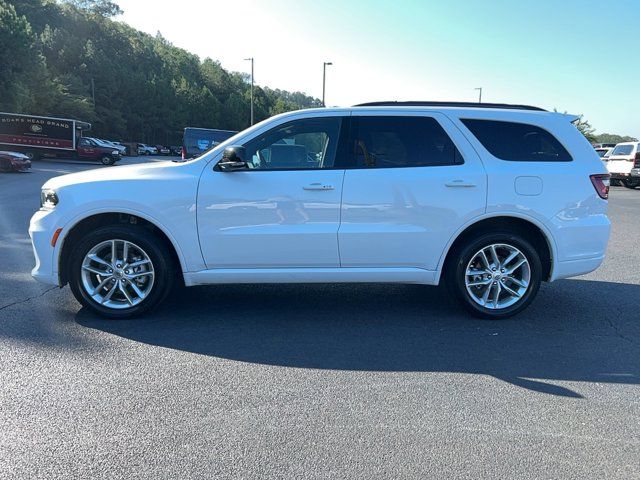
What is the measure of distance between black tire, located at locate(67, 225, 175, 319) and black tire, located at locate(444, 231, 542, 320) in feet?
8.50

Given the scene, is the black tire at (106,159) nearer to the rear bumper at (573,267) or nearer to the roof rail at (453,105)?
the roof rail at (453,105)

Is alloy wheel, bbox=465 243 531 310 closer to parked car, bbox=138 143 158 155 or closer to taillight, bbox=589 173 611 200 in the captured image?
taillight, bbox=589 173 611 200

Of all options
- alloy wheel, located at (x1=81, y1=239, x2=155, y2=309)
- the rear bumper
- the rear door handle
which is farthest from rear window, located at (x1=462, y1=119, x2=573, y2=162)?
alloy wheel, located at (x1=81, y1=239, x2=155, y2=309)

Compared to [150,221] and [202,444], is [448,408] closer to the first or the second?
[202,444]

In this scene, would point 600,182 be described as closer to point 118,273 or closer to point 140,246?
point 140,246

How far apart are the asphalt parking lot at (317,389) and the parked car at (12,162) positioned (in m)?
19.7

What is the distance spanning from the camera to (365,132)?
4.64 meters

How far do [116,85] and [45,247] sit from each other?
72303 mm

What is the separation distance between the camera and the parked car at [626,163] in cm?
2152

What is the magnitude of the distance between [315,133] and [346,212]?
2.65ft

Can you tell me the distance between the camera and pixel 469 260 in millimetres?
4652

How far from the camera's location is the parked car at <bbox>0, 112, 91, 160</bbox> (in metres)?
32.5

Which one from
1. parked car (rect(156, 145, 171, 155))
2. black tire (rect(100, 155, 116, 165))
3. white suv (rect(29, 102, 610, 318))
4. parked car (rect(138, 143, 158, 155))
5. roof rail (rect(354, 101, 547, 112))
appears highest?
parked car (rect(156, 145, 171, 155))

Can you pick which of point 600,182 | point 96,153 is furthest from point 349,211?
point 96,153
